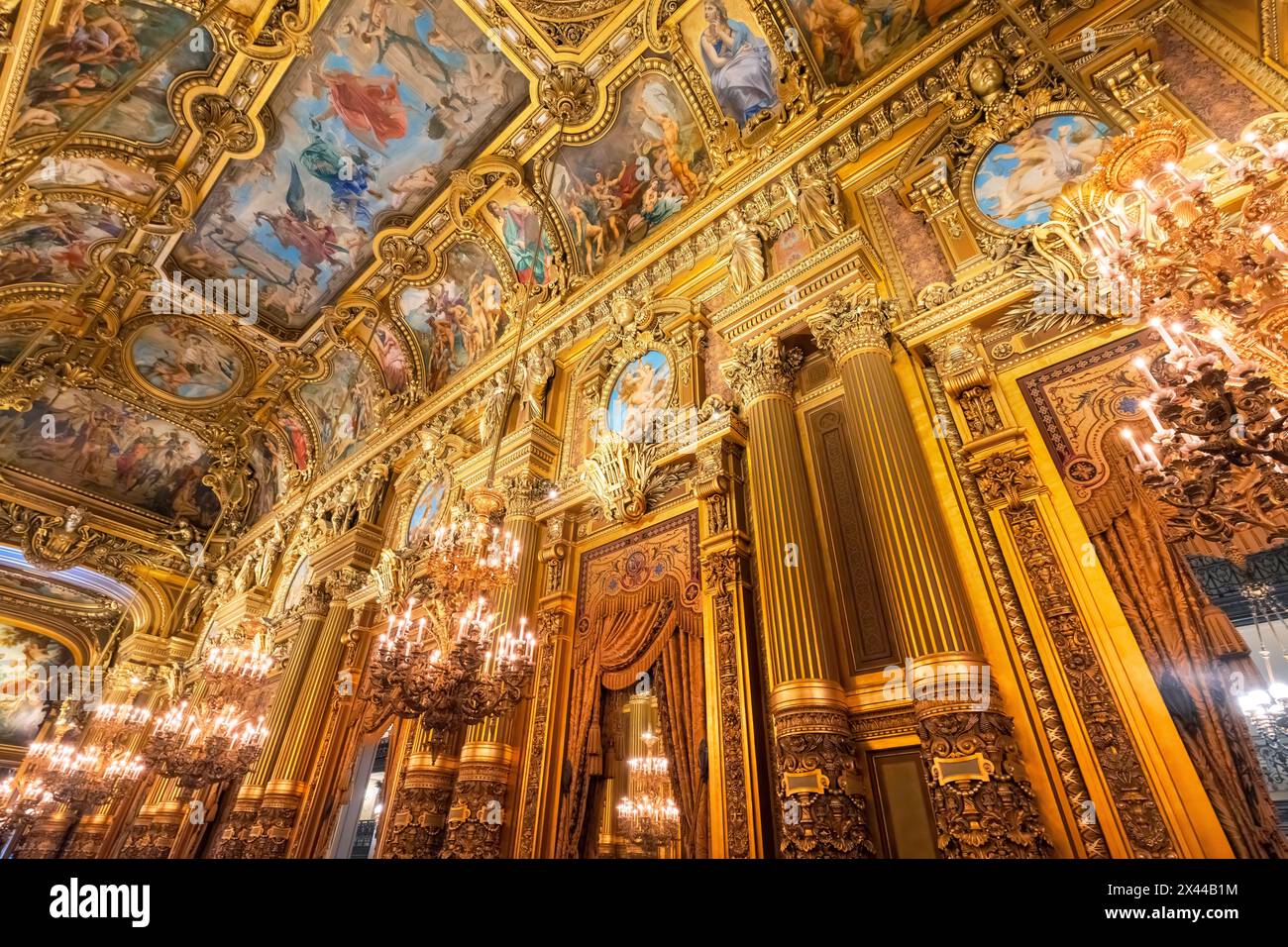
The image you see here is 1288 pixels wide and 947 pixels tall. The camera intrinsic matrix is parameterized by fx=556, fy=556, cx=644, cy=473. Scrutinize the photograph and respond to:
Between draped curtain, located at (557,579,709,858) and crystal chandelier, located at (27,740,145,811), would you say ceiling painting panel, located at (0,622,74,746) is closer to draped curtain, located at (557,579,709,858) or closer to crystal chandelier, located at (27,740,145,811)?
crystal chandelier, located at (27,740,145,811)

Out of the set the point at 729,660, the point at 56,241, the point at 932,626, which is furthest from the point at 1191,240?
the point at 56,241

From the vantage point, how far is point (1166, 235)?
9.69 ft

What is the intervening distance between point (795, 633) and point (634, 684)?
238 centimetres

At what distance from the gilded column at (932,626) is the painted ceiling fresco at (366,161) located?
2.30 metres

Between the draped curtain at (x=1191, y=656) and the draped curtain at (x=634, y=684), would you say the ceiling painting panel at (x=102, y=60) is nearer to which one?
the draped curtain at (x=634, y=684)

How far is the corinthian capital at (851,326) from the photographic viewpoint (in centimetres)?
533

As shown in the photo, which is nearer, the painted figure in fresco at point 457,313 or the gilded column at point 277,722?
the gilded column at point 277,722

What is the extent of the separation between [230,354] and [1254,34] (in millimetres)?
18548

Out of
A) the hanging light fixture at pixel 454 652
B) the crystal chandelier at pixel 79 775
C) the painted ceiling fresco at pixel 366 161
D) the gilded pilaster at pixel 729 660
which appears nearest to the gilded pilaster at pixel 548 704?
the hanging light fixture at pixel 454 652

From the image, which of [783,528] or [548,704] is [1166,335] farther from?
[548,704]

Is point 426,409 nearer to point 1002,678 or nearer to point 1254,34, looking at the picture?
point 1002,678

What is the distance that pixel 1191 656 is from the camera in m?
3.24

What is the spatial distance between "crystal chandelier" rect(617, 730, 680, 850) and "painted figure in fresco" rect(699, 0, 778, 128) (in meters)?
8.50
